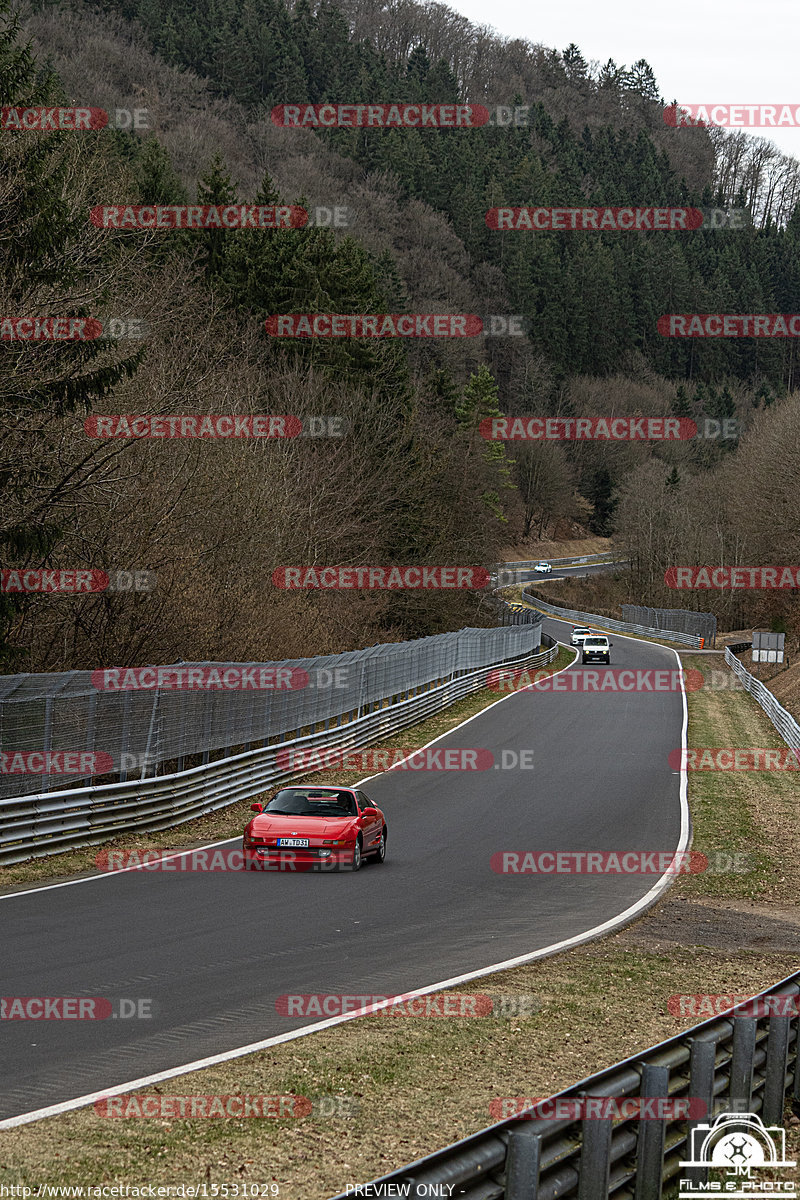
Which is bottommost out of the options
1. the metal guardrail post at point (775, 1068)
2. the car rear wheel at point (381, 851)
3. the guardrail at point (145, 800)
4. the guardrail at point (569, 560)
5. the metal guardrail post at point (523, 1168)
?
the car rear wheel at point (381, 851)

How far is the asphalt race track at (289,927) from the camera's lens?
29.1 ft

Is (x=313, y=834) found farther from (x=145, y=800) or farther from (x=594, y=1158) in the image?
(x=594, y=1158)

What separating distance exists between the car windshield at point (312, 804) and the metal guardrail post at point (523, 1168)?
1367 centimetres

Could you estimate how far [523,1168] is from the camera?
5129mm

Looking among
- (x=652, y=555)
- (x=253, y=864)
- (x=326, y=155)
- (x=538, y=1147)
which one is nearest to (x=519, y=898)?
(x=253, y=864)

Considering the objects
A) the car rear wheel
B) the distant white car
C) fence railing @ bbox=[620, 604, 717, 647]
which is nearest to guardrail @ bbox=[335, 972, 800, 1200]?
the car rear wheel

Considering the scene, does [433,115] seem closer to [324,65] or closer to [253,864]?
[324,65]

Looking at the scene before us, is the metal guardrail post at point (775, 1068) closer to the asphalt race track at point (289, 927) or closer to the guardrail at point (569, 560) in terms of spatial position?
the asphalt race track at point (289, 927)

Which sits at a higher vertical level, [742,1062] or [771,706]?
[742,1062]

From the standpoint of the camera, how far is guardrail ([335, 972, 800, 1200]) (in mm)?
5055

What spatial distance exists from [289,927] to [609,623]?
277ft

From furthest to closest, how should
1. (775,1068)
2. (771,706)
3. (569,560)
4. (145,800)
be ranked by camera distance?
(569,560) < (771,706) < (145,800) < (775,1068)

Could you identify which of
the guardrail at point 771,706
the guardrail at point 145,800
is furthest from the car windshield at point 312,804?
the guardrail at point 771,706

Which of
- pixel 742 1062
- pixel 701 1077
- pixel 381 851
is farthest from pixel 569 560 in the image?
pixel 701 1077
